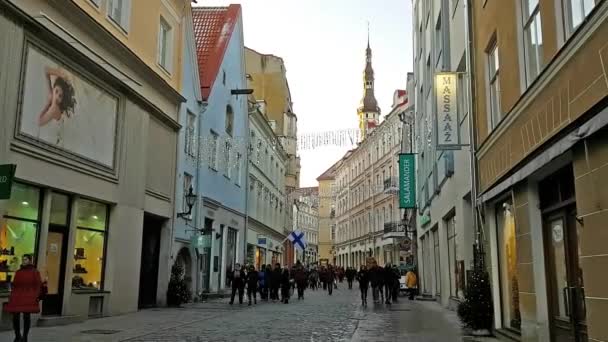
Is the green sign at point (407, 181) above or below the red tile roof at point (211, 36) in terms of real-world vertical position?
below

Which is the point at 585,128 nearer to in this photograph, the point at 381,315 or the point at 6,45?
the point at 6,45

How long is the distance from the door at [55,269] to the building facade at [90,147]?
0.09 feet

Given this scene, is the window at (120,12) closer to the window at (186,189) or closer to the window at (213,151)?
the window at (186,189)

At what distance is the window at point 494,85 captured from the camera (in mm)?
12570

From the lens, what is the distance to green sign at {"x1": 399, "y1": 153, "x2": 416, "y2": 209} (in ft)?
111

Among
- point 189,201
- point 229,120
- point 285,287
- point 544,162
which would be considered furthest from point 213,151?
point 544,162

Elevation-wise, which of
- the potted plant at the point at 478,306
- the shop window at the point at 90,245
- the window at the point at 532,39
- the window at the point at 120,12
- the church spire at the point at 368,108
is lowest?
the potted plant at the point at 478,306

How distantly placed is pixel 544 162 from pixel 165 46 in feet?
53.0

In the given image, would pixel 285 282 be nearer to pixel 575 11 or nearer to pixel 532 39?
pixel 532 39

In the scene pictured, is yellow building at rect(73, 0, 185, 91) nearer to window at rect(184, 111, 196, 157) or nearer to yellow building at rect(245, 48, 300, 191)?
window at rect(184, 111, 196, 157)

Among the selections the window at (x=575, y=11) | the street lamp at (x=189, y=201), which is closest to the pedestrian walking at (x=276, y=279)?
the street lamp at (x=189, y=201)

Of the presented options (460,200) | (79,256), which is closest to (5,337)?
(79,256)

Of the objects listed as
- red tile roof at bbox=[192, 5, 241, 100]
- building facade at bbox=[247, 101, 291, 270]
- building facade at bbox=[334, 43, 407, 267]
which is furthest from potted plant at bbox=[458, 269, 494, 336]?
building facade at bbox=[334, 43, 407, 267]

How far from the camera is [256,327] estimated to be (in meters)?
14.2
